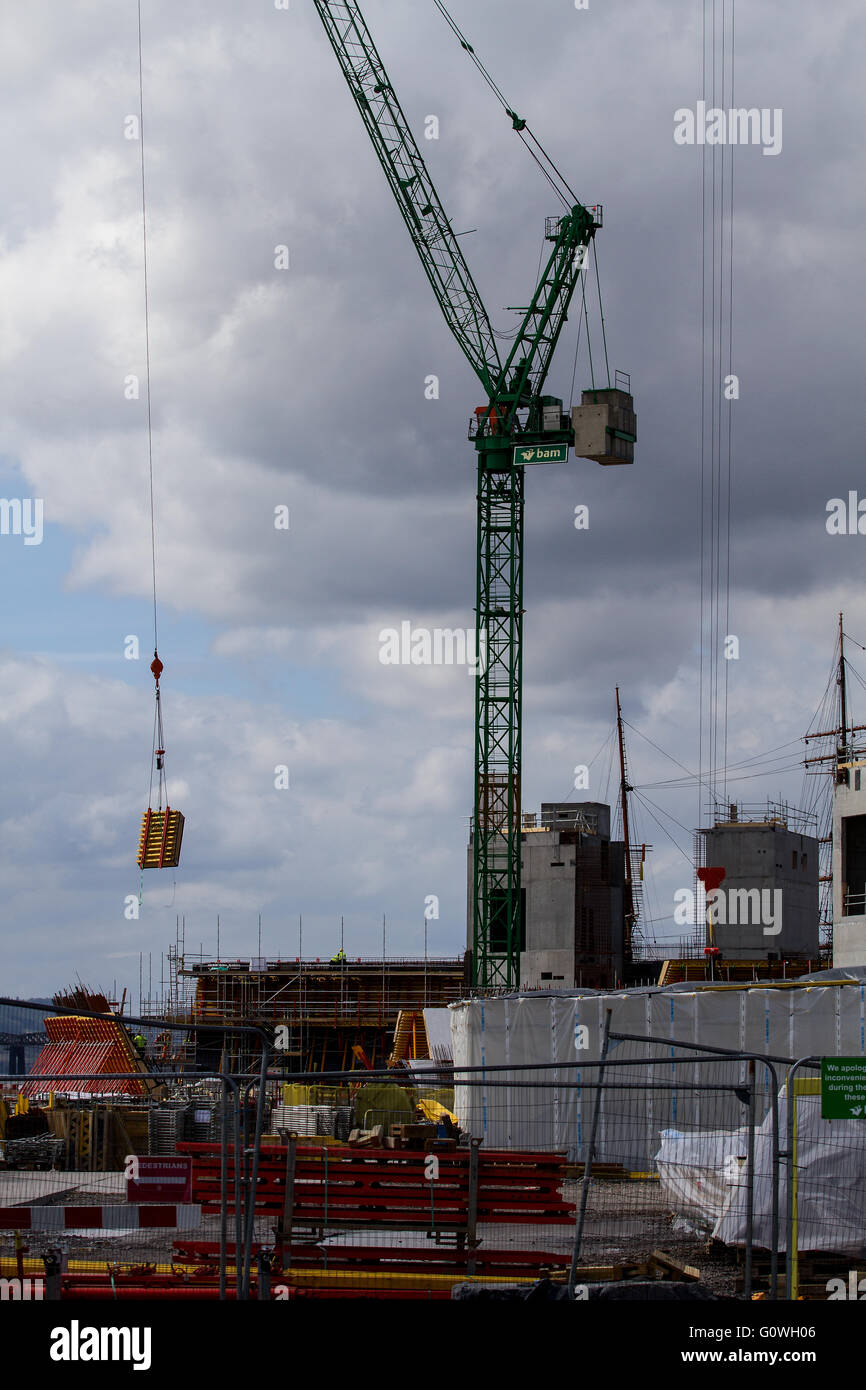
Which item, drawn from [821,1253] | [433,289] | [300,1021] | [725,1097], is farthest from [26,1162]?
[433,289]

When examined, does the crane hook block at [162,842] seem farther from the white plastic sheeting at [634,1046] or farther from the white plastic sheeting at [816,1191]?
the white plastic sheeting at [816,1191]

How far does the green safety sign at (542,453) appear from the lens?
220ft

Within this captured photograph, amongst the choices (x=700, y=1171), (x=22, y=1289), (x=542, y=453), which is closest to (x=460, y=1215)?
(x=700, y=1171)

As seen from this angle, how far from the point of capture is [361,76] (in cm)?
6612

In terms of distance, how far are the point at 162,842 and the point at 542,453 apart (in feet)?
108

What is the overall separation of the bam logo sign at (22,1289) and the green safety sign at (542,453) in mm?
56063

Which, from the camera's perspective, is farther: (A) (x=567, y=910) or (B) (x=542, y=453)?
(A) (x=567, y=910)

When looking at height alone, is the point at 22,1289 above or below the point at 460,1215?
above

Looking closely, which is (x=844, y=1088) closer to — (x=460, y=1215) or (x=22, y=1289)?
(x=460, y=1215)

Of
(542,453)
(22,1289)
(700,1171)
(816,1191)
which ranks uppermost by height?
(542,453)

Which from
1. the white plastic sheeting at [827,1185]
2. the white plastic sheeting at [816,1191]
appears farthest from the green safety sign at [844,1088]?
the white plastic sheeting at [827,1185]

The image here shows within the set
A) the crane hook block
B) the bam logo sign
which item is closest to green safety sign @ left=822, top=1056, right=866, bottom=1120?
the bam logo sign

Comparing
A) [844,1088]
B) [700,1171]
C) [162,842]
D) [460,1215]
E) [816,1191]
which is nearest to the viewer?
[844,1088]

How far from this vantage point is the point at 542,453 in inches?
2655
